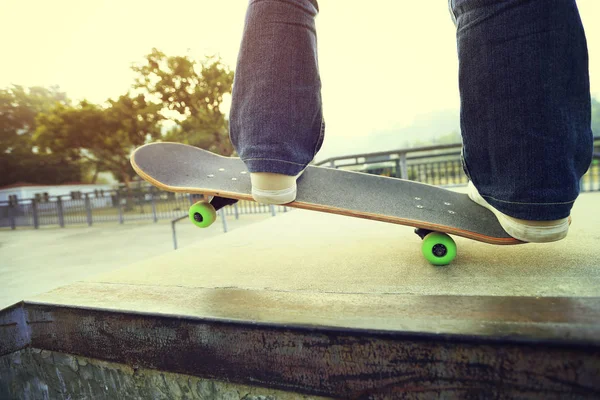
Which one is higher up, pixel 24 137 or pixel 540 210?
pixel 24 137

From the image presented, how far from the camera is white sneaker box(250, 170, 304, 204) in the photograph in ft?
3.42

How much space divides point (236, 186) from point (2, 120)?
1896cm

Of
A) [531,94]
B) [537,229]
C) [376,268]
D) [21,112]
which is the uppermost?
[21,112]

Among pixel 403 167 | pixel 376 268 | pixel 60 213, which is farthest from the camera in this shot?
pixel 60 213

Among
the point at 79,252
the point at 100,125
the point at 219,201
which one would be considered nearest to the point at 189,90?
the point at 100,125

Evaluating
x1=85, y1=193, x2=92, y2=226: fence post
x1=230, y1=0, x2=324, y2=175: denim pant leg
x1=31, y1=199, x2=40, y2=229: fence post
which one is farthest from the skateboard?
x1=31, y1=199, x2=40, y2=229: fence post

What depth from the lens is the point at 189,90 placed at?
53.8 ft

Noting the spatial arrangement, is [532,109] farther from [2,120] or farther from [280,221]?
[2,120]

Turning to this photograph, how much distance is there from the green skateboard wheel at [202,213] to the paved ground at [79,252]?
1994 millimetres

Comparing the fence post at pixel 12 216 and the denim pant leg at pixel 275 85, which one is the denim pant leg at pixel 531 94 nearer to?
the denim pant leg at pixel 275 85

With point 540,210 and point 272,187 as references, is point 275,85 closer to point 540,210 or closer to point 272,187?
point 272,187

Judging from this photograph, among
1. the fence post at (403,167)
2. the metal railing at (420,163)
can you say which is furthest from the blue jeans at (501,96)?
the metal railing at (420,163)

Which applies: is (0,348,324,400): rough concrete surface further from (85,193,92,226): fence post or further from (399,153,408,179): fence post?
(85,193,92,226): fence post

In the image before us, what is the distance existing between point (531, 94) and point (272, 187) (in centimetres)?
74
